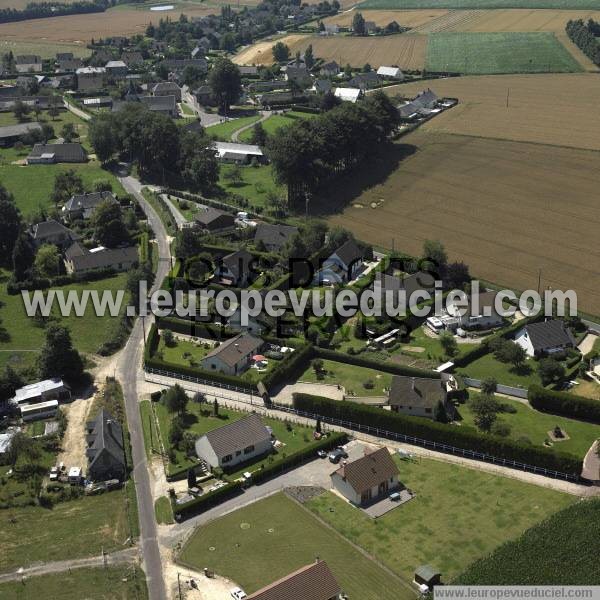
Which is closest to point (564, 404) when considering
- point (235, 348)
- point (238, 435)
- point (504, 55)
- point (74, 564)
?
point (238, 435)

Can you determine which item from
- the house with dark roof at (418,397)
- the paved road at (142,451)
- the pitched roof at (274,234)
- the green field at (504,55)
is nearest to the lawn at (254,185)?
the pitched roof at (274,234)

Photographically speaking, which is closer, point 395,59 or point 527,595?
point 527,595

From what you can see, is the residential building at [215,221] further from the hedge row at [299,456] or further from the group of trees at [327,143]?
the hedge row at [299,456]

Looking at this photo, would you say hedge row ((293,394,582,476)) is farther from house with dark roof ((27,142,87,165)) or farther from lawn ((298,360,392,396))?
house with dark roof ((27,142,87,165))

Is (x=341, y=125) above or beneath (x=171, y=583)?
above

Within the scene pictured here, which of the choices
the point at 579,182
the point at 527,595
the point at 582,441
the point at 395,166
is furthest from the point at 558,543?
the point at 395,166

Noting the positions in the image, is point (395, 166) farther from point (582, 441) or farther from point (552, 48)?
point (552, 48)
